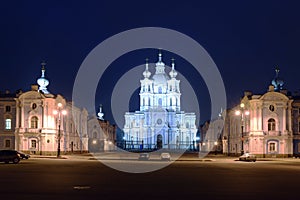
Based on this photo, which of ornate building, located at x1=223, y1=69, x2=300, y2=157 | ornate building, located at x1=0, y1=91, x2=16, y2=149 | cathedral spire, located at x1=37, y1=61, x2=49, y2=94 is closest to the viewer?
ornate building, located at x1=223, y1=69, x2=300, y2=157

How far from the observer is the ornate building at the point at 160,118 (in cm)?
16625

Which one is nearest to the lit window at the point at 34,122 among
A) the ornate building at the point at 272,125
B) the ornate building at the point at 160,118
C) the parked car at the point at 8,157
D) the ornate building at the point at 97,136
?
the ornate building at the point at 272,125

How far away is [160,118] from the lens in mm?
167500

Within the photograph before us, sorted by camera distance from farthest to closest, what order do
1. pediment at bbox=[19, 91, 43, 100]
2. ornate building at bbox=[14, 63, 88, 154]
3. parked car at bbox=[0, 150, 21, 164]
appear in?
pediment at bbox=[19, 91, 43, 100]
ornate building at bbox=[14, 63, 88, 154]
parked car at bbox=[0, 150, 21, 164]

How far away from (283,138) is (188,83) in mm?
102791

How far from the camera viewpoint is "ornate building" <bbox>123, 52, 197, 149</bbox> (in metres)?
166

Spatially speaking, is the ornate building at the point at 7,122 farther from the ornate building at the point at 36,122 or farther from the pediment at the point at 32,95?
the pediment at the point at 32,95

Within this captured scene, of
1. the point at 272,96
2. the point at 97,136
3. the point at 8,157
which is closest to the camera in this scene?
the point at 8,157

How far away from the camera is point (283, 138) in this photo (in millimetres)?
81375

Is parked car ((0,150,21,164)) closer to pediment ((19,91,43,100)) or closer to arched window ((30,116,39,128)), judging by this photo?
arched window ((30,116,39,128))

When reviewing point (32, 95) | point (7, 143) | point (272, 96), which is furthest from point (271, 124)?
point (7, 143)

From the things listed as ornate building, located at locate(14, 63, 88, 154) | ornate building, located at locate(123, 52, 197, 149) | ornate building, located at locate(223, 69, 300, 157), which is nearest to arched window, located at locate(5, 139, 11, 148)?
ornate building, located at locate(14, 63, 88, 154)

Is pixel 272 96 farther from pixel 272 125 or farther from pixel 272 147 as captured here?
pixel 272 147

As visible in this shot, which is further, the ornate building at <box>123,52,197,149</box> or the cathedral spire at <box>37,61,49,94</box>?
the ornate building at <box>123,52,197,149</box>
